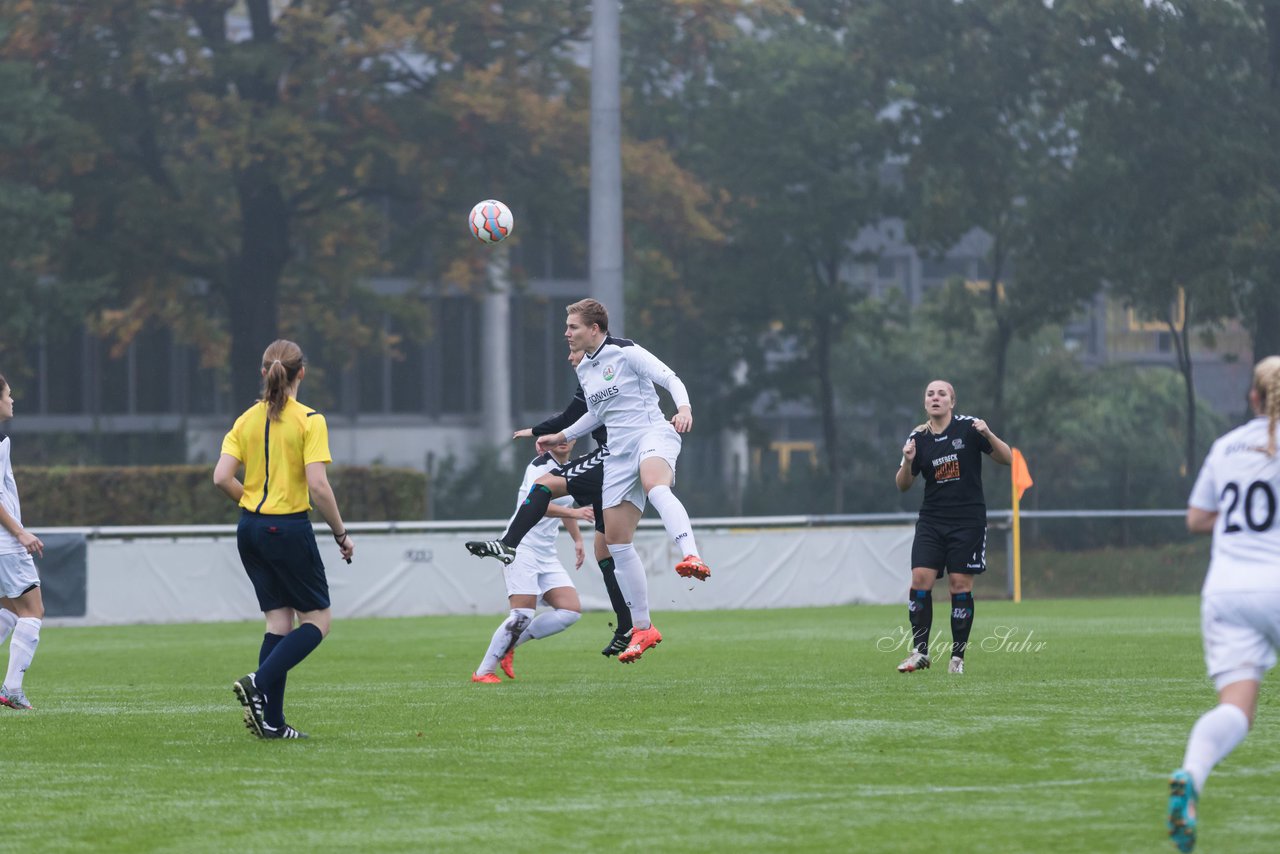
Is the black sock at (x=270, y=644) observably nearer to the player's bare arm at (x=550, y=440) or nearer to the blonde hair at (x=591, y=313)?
the blonde hair at (x=591, y=313)

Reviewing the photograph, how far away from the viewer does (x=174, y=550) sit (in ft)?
81.5

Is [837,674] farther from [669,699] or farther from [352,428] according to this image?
[352,428]

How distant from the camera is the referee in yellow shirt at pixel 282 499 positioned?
8.77 meters

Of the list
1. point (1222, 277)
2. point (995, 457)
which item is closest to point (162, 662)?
point (995, 457)

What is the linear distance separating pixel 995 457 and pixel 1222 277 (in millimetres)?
23821

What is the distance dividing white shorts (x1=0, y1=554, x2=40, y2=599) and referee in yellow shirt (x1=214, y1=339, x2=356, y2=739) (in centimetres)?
311

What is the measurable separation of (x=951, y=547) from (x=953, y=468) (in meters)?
0.53

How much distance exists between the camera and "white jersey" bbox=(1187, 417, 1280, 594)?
20.7 ft

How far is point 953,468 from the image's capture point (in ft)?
41.9

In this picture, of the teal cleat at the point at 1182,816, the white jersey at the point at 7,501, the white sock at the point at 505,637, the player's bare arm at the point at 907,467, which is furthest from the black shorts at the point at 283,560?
the player's bare arm at the point at 907,467

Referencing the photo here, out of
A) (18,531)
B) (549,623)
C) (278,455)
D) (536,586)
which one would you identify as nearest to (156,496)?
(536,586)

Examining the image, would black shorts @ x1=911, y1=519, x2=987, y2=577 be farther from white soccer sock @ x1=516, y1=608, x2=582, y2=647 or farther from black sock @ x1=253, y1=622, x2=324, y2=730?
black sock @ x1=253, y1=622, x2=324, y2=730

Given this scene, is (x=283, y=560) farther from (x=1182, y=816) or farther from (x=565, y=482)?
(x=1182, y=816)

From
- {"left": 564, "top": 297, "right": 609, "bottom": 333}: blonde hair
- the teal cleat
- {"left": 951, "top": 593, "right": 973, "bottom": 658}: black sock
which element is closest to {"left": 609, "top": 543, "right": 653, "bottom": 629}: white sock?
{"left": 564, "top": 297, "right": 609, "bottom": 333}: blonde hair
